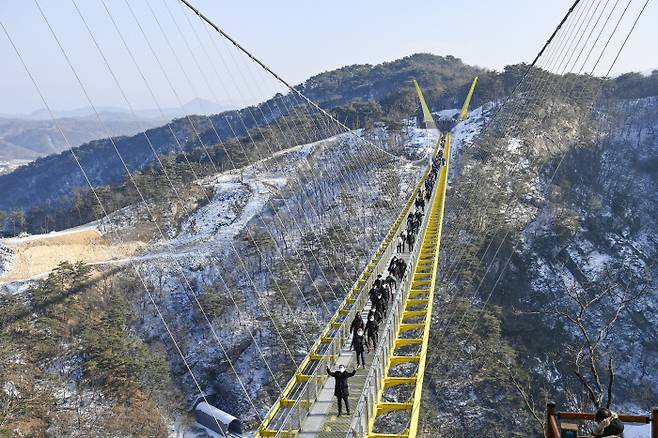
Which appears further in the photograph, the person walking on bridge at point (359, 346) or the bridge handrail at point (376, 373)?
the person walking on bridge at point (359, 346)

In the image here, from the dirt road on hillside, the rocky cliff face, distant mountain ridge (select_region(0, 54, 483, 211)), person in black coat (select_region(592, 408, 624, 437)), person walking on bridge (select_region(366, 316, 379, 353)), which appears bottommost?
the rocky cliff face

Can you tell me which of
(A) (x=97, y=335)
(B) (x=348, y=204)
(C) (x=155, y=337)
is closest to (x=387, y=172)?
(B) (x=348, y=204)

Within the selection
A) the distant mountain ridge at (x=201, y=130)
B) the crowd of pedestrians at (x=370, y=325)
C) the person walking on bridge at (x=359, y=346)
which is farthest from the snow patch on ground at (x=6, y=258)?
the distant mountain ridge at (x=201, y=130)

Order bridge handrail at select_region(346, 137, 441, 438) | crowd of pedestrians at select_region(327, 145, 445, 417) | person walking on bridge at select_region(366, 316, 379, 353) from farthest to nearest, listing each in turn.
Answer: person walking on bridge at select_region(366, 316, 379, 353) → crowd of pedestrians at select_region(327, 145, 445, 417) → bridge handrail at select_region(346, 137, 441, 438)

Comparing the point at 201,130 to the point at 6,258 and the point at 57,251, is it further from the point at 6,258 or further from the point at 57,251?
the point at 6,258

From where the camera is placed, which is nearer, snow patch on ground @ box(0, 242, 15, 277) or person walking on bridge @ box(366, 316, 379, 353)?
person walking on bridge @ box(366, 316, 379, 353)

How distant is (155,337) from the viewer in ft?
120

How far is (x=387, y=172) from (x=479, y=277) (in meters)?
18.0

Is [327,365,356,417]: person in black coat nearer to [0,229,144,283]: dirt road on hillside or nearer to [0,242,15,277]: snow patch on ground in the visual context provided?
[0,229,144,283]: dirt road on hillside

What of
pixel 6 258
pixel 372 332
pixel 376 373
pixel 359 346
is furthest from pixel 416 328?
pixel 6 258

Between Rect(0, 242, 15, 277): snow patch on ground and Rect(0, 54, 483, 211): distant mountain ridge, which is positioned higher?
Rect(0, 54, 483, 211): distant mountain ridge

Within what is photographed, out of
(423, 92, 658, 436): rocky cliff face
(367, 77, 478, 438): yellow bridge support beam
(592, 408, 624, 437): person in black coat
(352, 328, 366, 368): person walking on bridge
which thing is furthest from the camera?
(423, 92, 658, 436): rocky cliff face

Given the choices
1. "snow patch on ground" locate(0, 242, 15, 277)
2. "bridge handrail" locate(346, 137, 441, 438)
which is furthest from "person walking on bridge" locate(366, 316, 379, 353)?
"snow patch on ground" locate(0, 242, 15, 277)

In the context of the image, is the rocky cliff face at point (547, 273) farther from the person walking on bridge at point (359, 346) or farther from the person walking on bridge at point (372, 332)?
the person walking on bridge at point (359, 346)
